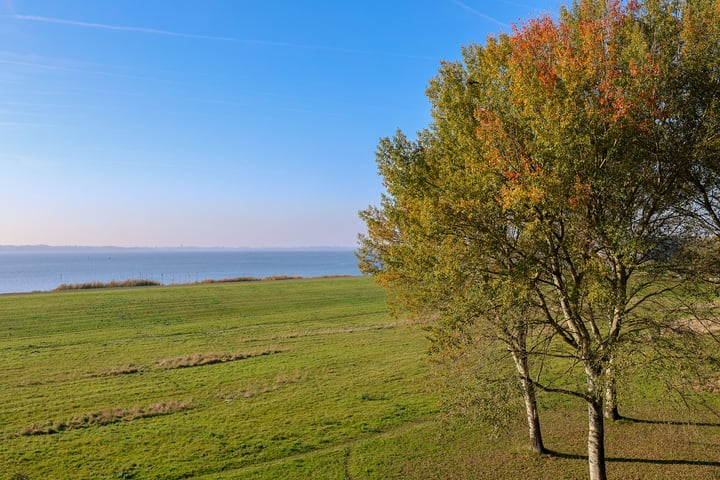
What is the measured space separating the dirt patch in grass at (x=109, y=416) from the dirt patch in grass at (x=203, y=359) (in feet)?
26.7

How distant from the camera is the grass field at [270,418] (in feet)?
57.1

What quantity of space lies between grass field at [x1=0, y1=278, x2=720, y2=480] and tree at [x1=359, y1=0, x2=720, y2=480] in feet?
19.2

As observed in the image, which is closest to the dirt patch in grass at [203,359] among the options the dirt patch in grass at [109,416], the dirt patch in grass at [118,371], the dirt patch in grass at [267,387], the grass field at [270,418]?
the grass field at [270,418]

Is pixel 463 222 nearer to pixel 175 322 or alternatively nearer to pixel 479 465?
pixel 479 465

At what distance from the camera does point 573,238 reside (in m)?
12.4

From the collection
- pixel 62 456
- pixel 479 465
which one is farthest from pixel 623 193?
pixel 62 456

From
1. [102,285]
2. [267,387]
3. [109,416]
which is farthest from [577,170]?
[102,285]

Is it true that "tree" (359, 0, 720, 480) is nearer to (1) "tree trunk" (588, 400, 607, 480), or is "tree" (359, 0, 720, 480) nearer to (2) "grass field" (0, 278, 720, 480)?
(1) "tree trunk" (588, 400, 607, 480)

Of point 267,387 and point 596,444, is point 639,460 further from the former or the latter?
point 267,387

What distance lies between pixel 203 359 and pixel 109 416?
11239 mm

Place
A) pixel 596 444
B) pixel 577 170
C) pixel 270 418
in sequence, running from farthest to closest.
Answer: pixel 270 418, pixel 596 444, pixel 577 170

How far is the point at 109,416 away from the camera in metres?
23.1

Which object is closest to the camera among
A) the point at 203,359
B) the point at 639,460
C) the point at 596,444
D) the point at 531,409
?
the point at 596,444

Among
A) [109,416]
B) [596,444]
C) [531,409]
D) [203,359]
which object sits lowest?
[109,416]
